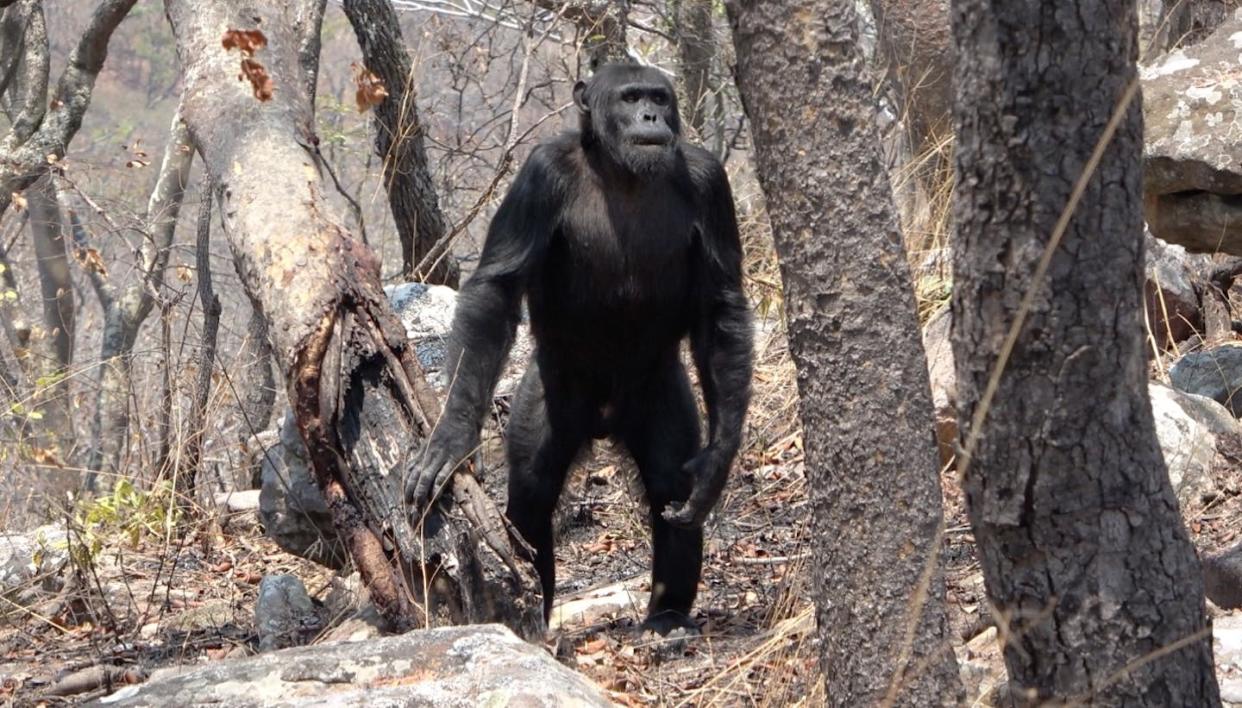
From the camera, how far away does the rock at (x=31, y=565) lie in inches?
232

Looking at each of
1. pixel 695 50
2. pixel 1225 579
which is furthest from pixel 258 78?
pixel 695 50

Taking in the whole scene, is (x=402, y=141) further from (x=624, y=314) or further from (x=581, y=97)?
(x=624, y=314)

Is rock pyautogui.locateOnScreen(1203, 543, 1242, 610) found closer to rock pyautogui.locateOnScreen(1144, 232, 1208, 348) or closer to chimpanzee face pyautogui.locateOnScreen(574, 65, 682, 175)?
chimpanzee face pyautogui.locateOnScreen(574, 65, 682, 175)

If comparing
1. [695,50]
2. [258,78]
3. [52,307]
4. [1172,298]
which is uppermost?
[695,50]

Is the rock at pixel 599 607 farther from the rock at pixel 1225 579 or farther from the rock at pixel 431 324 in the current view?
the rock at pixel 1225 579

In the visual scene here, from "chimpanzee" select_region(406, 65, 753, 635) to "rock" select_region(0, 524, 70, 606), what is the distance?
2.14 m

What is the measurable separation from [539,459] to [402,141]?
3.57 meters

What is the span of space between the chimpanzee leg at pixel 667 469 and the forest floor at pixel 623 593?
176 millimetres

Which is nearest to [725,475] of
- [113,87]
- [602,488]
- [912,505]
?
[912,505]

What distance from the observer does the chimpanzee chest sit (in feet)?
17.3

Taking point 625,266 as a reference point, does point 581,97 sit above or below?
above

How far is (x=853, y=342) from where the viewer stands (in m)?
3.16

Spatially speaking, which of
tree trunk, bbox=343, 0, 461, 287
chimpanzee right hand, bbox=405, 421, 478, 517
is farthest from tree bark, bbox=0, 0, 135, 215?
chimpanzee right hand, bbox=405, 421, 478, 517

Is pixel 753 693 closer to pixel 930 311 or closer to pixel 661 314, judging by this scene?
pixel 661 314
